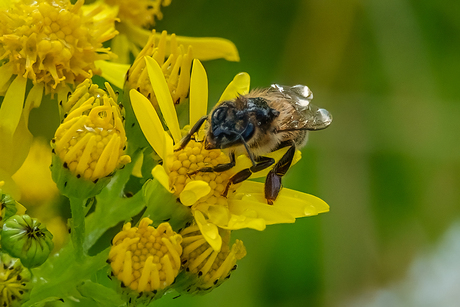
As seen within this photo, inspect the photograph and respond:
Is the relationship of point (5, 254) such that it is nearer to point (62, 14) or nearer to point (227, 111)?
point (227, 111)

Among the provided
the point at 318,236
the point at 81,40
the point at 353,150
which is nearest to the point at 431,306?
the point at 318,236

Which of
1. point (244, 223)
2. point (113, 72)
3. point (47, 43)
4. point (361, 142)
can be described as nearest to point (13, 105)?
point (47, 43)

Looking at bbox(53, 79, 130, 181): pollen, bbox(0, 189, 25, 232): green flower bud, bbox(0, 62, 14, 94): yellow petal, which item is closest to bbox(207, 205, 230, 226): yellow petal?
bbox(53, 79, 130, 181): pollen

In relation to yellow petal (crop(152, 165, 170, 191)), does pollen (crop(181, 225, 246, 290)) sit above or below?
below

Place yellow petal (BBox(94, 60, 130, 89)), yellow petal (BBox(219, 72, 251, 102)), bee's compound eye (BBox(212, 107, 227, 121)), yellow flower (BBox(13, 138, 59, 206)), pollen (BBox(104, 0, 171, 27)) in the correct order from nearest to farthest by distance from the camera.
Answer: bee's compound eye (BBox(212, 107, 227, 121)) → yellow petal (BBox(219, 72, 251, 102)) → yellow petal (BBox(94, 60, 130, 89)) → yellow flower (BBox(13, 138, 59, 206)) → pollen (BBox(104, 0, 171, 27))

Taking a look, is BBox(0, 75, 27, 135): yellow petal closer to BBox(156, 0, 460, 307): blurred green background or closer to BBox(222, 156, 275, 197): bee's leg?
BBox(222, 156, 275, 197): bee's leg

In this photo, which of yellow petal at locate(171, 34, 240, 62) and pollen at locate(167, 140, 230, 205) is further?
yellow petal at locate(171, 34, 240, 62)

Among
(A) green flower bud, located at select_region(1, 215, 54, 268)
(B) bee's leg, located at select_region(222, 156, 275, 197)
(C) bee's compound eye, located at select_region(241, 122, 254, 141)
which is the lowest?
(A) green flower bud, located at select_region(1, 215, 54, 268)

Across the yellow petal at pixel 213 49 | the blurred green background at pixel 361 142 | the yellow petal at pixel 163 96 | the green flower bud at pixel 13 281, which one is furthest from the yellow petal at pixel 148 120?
the blurred green background at pixel 361 142
